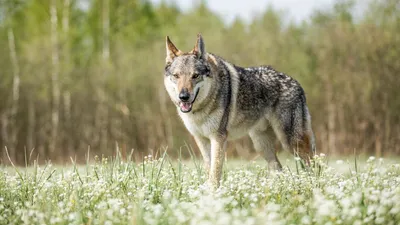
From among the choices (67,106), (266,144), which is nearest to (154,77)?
(67,106)

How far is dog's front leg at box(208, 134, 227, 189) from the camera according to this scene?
6.61 m

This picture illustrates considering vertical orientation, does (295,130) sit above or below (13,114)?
above

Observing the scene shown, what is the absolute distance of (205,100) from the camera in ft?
22.8

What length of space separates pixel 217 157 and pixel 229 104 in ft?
2.95

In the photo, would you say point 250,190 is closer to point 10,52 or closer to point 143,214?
point 143,214

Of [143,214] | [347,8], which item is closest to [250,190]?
[143,214]

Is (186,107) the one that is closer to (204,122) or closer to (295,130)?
(204,122)

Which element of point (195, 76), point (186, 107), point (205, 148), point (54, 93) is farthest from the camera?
point (54, 93)

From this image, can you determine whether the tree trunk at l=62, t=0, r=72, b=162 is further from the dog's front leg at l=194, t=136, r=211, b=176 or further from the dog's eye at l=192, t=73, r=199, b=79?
the dog's eye at l=192, t=73, r=199, b=79

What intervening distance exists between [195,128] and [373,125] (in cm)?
1255

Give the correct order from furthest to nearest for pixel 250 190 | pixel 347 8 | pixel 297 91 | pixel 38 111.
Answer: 1. pixel 38 111
2. pixel 347 8
3. pixel 297 91
4. pixel 250 190

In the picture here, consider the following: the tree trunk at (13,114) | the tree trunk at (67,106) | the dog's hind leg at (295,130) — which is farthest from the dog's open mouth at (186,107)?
the tree trunk at (67,106)

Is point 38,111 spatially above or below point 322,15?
below

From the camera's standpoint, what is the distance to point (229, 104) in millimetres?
7246
